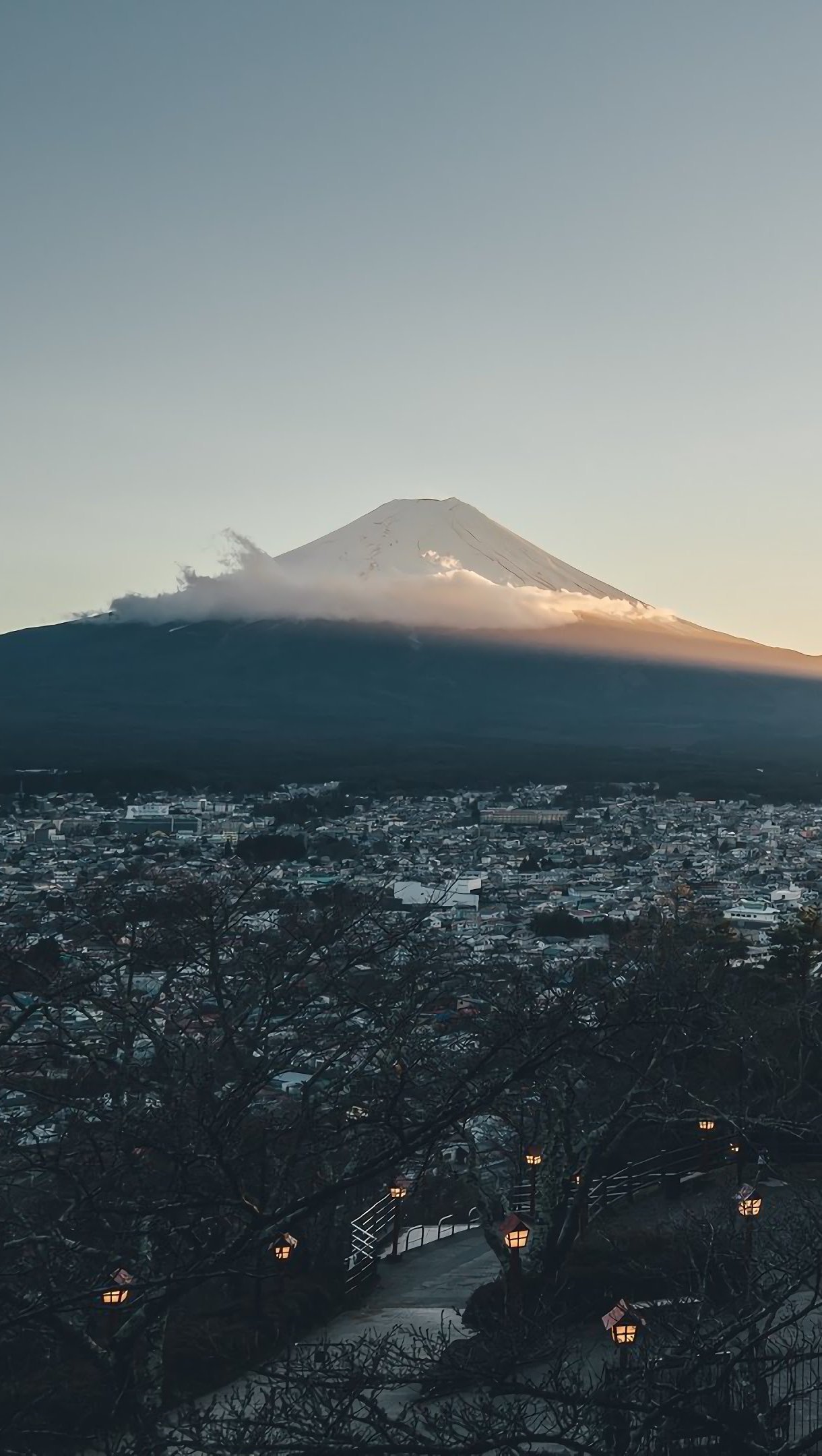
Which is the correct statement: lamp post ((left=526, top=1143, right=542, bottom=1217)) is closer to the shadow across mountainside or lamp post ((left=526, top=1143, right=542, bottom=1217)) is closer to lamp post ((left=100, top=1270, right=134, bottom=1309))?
lamp post ((left=100, top=1270, right=134, bottom=1309))

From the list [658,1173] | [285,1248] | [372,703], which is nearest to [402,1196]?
[285,1248]

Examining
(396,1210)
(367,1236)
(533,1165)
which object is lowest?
(367,1236)

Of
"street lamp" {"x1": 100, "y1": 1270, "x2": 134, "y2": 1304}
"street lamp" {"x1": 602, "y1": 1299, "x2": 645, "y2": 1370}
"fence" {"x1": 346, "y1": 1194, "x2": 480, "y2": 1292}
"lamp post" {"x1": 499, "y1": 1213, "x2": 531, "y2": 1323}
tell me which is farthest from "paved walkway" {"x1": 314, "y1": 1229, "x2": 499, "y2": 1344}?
"street lamp" {"x1": 100, "y1": 1270, "x2": 134, "y2": 1304}

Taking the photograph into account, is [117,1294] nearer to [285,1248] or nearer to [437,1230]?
[285,1248]

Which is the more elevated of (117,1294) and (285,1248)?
(117,1294)

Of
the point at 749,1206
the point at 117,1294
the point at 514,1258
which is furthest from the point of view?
the point at 749,1206

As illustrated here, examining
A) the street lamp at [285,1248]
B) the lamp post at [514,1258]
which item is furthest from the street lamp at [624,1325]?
the street lamp at [285,1248]
